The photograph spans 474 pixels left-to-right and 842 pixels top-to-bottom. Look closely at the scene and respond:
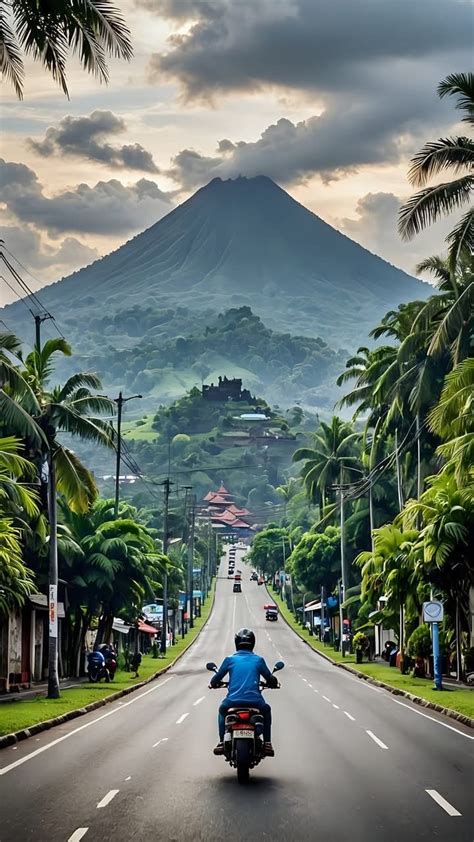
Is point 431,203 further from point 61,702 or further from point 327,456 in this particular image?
point 327,456

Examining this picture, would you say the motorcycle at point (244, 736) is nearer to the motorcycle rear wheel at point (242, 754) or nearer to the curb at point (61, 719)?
the motorcycle rear wheel at point (242, 754)

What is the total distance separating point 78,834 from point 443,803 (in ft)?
12.9

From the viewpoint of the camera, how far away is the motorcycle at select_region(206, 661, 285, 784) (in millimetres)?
13828

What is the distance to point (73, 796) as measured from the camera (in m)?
13.7

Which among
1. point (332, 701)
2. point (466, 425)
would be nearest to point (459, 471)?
point (466, 425)

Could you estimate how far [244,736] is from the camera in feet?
45.2

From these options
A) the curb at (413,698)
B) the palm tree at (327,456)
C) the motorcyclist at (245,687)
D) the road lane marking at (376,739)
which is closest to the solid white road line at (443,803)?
the motorcyclist at (245,687)

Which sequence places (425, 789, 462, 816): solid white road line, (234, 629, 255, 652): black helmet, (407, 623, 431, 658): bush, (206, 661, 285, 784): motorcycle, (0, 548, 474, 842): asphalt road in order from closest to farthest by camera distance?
1. (0, 548, 474, 842): asphalt road
2. (425, 789, 462, 816): solid white road line
3. (206, 661, 285, 784): motorcycle
4. (234, 629, 255, 652): black helmet
5. (407, 623, 431, 658): bush

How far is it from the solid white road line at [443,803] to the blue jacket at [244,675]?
221 cm

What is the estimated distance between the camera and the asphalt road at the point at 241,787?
11.4 meters

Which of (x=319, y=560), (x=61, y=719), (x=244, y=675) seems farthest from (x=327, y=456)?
(x=244, y=675)

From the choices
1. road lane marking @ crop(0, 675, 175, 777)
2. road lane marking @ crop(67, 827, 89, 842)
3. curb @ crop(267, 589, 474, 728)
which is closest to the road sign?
curb @ crop(267, 589, 474, 728)

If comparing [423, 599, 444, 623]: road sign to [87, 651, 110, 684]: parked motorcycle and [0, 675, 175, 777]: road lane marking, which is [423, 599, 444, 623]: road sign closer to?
[0, 675, 175, 777]: road lane marking

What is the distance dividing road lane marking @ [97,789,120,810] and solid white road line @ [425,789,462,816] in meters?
3.53
